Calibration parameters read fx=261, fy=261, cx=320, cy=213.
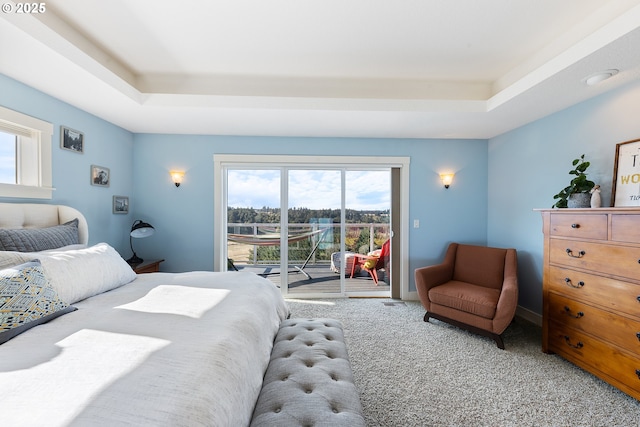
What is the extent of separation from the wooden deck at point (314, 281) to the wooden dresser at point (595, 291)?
2.05 meters

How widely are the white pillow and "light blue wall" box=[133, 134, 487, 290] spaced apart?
1723 millimetres

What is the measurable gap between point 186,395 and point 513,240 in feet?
12.5

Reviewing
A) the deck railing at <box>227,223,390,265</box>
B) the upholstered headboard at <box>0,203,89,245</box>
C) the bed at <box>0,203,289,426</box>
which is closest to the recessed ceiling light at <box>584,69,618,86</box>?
the deck railing at <box>227,223,390,265</box>

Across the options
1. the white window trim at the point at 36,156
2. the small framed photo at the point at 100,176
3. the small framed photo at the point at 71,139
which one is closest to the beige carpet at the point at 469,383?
the white window trim at the point at 36,156

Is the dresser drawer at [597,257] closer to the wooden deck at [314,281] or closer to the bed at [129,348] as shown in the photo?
the wooden deck at [314,281]

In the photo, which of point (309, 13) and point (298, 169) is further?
point (298, 169)

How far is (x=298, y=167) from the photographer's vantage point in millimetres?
3787

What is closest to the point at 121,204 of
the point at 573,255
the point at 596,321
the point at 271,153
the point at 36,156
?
the point at 36,156

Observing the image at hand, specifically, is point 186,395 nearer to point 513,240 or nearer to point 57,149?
point 57,149

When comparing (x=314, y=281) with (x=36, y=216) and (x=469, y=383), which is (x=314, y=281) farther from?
(x=36, y=216)

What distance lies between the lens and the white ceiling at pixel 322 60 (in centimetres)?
179

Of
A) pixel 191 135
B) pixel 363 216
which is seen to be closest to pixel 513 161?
pixel 363 216

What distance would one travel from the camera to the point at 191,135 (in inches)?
143

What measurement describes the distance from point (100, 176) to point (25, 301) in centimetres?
230
